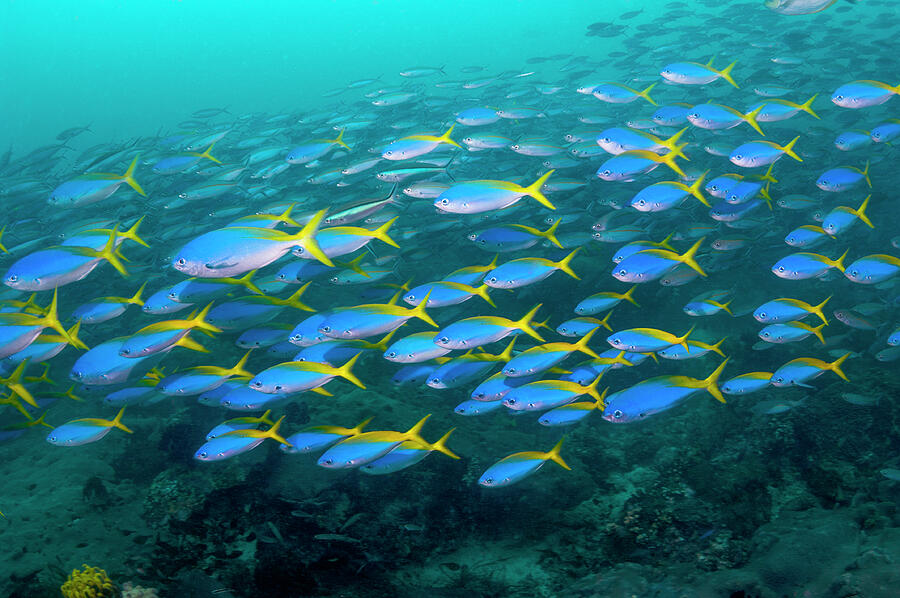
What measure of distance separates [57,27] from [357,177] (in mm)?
144619

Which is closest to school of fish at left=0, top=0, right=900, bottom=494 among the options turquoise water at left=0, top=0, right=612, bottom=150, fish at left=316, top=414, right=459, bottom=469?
fish at left=316, top=414, right=459, bottom=469

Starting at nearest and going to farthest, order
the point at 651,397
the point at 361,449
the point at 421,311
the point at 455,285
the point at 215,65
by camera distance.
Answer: the point at 361,449, the point at 651,397, the point at 421,311, the point at 455,285, the point at 215,65

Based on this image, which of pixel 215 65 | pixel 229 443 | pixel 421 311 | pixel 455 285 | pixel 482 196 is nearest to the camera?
pixel 229 443

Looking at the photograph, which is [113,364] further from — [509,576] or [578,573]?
[578,573]

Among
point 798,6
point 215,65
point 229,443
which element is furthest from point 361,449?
point 215,65

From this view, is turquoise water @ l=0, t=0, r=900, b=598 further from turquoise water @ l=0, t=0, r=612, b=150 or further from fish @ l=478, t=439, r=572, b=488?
turquoise water @ l=0, t=0, r=612, b=150

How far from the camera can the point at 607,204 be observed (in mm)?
5625

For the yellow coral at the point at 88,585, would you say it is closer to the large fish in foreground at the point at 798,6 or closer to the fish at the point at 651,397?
the fish at the point at 651,397

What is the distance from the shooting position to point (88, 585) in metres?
2.57

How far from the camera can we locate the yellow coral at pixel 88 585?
254cm

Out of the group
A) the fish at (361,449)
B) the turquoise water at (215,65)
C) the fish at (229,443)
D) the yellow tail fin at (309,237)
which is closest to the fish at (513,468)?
the fish at (361,449)

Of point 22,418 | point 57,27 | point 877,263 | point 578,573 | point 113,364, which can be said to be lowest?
point 578,573

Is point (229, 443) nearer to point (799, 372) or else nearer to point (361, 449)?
point (361, 449)

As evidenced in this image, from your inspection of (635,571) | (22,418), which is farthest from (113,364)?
(635,571)
